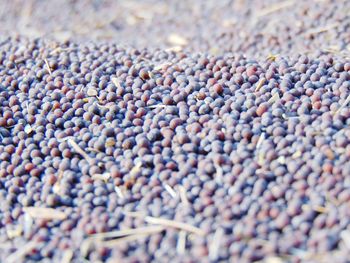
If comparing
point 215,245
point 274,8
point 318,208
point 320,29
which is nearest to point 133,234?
point 215,245

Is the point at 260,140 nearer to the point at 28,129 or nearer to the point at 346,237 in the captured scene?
the point at 346,237

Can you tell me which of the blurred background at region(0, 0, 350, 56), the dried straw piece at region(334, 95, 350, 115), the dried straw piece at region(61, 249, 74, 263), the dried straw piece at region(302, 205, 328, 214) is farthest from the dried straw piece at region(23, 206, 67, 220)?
the blurred background at region(0, 0, 350, 56)

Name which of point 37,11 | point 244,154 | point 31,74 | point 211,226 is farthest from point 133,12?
point 211,226

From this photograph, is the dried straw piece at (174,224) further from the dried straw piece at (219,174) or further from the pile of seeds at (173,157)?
the dried straw piece at (219,174)

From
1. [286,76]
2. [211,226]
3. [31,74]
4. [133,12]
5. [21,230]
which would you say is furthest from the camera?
[133,12]

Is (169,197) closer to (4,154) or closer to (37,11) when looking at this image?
(4,154)

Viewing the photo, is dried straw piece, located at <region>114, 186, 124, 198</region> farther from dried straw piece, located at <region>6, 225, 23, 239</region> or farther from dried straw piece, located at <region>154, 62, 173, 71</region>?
dried straw piece, located at <region>154, 62, 173, 71</region>

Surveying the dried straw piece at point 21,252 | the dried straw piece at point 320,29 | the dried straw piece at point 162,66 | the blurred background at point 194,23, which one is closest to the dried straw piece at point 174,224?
the dried straw piece at point 21,252
